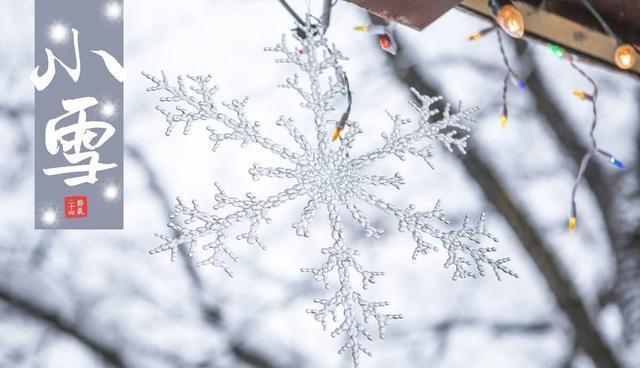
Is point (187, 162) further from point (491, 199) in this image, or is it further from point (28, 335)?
point (491, 199)

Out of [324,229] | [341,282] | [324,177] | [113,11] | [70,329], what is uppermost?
[113,11]

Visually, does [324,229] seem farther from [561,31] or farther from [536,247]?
[561,31]

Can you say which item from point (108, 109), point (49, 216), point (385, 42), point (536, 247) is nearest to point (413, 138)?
point (385, 42)

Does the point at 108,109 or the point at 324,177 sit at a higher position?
the point at 108,109

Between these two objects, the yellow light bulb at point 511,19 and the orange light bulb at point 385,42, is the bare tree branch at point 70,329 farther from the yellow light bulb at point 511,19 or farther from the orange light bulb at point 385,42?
the yellow light bulb at point 511,19

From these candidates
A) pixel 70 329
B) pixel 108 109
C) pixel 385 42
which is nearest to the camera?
pixel 385 42
